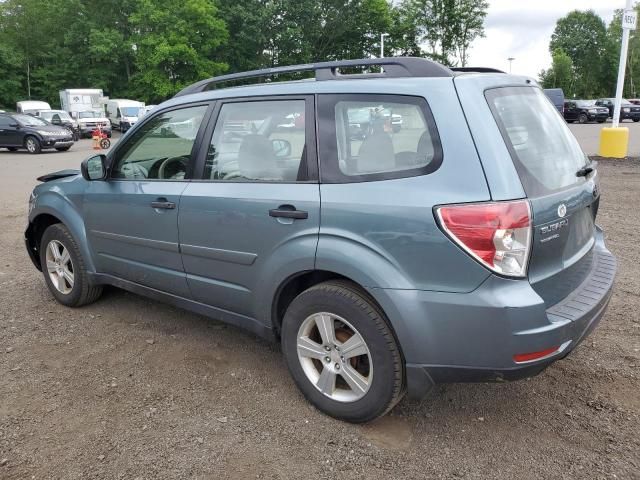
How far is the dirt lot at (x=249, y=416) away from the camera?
2.60m

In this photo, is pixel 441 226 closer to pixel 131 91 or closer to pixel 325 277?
pixel 325 277

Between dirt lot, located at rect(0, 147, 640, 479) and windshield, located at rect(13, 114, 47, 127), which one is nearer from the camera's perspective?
dirt lot, located at rect(0, 147, 640, 479)

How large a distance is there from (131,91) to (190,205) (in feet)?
168

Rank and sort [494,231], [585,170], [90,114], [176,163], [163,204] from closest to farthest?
1. [494,231]
2. [585,170]
3. [163,204]
4. [176,163]
5. [90,114]

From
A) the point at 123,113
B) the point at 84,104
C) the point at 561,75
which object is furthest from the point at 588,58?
the point at 84,104

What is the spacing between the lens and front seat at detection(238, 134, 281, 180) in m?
3.13

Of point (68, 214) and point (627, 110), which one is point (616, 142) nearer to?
point (68, 214)

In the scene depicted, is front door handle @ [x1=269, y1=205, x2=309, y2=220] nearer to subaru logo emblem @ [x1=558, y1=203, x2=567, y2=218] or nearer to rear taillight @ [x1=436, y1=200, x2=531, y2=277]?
rear taillight @ [x1=436, y1=200, x2=531, y2=277]

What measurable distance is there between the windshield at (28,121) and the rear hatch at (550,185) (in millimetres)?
23088

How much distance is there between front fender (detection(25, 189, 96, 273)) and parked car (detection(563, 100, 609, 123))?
35979 mm

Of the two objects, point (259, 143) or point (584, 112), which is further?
point (584, 112)

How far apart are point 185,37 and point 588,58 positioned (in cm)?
5735

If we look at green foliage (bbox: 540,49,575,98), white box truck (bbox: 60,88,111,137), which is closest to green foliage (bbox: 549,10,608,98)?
green foliage (bbox: 540,49,575,98)

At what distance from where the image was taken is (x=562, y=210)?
2.58 metres
